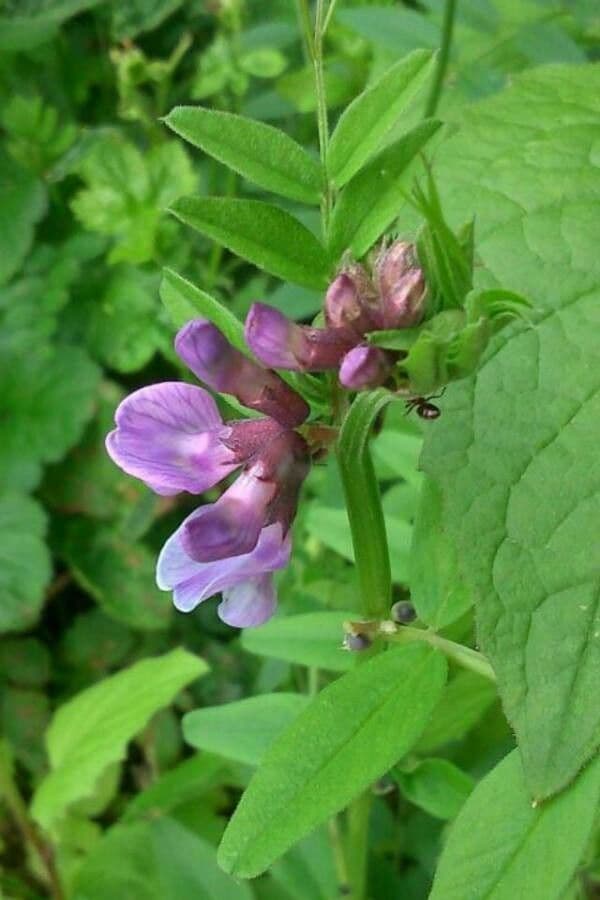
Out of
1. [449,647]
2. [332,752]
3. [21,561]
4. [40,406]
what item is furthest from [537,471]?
[40,406]

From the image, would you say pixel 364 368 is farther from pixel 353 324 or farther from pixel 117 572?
pixel 117 572

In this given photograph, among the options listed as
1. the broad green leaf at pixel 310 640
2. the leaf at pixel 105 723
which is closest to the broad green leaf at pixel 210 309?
the broad green leaf at pixel 310 640

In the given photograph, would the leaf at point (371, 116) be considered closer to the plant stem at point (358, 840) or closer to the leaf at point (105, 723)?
the plant stem at point (358, 840)

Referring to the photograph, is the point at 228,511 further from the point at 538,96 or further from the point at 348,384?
the point at 538,96

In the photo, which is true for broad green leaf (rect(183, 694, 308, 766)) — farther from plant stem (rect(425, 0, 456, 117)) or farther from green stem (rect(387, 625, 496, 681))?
plant stem (rect(425, 0, 456, 117))

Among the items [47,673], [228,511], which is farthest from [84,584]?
[228,511]
